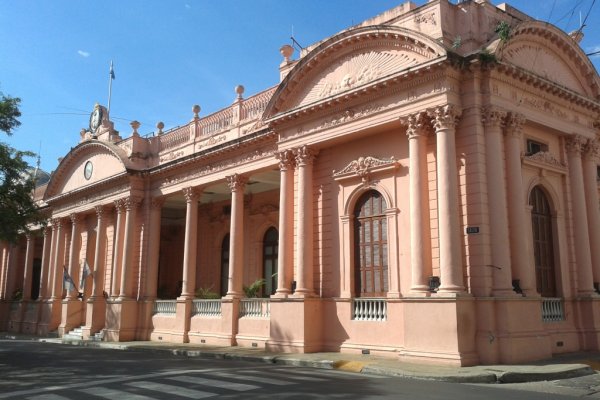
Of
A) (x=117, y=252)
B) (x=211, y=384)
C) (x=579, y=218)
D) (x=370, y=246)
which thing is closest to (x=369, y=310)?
(x=370, y=246)

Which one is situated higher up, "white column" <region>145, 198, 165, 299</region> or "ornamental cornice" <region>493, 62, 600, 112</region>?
"ornamental cornice" <region>493, 62, 600, 112</region>

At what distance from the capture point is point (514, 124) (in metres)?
13.6

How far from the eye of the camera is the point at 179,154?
2225 centimetres

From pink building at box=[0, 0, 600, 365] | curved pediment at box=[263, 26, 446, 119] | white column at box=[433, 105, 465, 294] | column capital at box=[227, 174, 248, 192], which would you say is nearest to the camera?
white column at box=[433, 105, 465, 294]

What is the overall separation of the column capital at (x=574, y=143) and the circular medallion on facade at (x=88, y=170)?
19789 millimetres

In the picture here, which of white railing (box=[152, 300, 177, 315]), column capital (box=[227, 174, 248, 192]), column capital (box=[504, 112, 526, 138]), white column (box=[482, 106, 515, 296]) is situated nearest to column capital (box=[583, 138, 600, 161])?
column capital (box=[504, 112, 526, 138])

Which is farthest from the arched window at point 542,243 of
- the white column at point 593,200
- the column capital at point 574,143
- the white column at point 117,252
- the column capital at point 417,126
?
the white column at point 117,252

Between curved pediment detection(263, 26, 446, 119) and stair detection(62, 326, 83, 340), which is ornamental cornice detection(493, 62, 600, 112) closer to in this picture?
curved pediment detection(263, 26, 446, 119)

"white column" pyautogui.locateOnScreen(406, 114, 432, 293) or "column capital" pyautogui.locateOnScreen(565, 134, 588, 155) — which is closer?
"white column" pyautogui.locateOnScreen(406, 114, 432, 293)

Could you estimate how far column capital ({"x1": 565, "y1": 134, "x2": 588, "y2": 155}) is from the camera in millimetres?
15445

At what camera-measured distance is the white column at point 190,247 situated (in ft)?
68.5

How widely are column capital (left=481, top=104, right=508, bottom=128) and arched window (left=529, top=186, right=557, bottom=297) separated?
8.96 ft

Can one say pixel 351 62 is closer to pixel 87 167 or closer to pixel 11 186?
pixel 11 186

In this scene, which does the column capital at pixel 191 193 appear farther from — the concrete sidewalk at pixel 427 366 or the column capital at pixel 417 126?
the column capital at pixel 417 126
